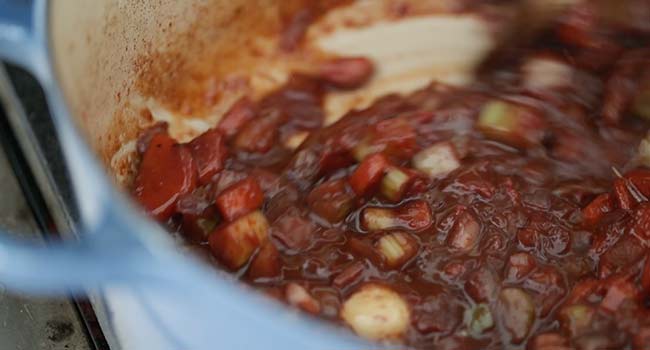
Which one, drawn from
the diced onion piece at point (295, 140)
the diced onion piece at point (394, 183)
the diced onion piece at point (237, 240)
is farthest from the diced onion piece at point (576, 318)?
the diced onion piece at point (295, 140)

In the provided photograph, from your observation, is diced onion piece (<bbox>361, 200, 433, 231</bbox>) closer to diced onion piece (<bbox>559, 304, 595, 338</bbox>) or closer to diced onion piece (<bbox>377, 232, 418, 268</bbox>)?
diced onion piece (<bbox>377, 232, 418, 268</bbox>)

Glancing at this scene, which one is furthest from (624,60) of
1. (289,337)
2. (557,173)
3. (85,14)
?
(289,337)

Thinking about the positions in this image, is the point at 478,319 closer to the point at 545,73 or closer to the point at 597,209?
the point at 597,209

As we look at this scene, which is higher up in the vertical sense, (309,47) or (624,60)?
(309,47)

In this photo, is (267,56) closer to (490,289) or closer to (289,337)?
(490,289)

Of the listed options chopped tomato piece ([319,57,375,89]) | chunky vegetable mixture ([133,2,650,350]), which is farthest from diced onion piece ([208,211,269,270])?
chopped tomato piece ([319,57,375,89])

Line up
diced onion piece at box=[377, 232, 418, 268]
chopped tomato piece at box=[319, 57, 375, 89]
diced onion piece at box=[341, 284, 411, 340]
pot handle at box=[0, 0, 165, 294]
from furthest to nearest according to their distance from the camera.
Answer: chopped tomato piece at box=[319, 57, 375, 89] < diced onion piece at box=[377, 232, 418, 268] < diced onion piece at box=[341, 284, 411, 340] < pot handle at box=[0, 0, 165, 294]
